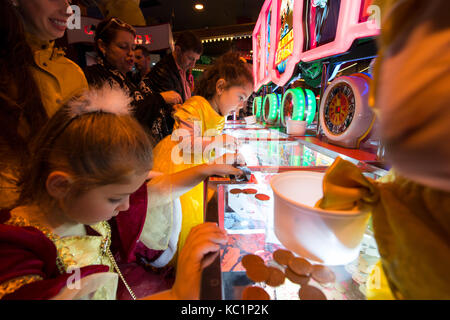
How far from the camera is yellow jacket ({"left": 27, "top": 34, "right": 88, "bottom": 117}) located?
2.91ft

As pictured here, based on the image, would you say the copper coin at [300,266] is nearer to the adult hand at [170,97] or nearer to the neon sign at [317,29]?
the neon sign at [317,29]

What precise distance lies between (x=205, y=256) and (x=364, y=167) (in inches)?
39.9

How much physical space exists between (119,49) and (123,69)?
15 centimetres

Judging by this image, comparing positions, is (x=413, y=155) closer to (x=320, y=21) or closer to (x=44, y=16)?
(x=44, y=16)

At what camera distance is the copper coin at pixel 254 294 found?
16.8 inches

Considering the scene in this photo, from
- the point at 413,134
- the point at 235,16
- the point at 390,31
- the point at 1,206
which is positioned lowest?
the point at 1,206

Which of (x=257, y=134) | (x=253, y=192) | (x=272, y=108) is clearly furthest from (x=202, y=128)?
(x=272, y=108)

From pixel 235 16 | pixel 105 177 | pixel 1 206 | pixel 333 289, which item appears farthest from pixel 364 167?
pixel 235 16

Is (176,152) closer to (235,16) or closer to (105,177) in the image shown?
(105,177)

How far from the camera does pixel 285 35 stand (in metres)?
2.72

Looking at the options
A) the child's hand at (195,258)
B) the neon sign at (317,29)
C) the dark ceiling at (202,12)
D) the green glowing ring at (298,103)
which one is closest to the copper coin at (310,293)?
the child's hand at (195,258)

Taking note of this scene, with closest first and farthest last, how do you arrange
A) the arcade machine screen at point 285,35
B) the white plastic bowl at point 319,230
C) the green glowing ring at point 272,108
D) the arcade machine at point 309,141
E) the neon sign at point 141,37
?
the white plastic bowl at point 319,230
the arcade machine at point 309,141
the arcade machine screen at point 285,35
the green glowing ring at point 272,108
the neon sign at point 141,37

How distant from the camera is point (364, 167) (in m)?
1.11

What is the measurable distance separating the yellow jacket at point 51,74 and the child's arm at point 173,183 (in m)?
0.52
